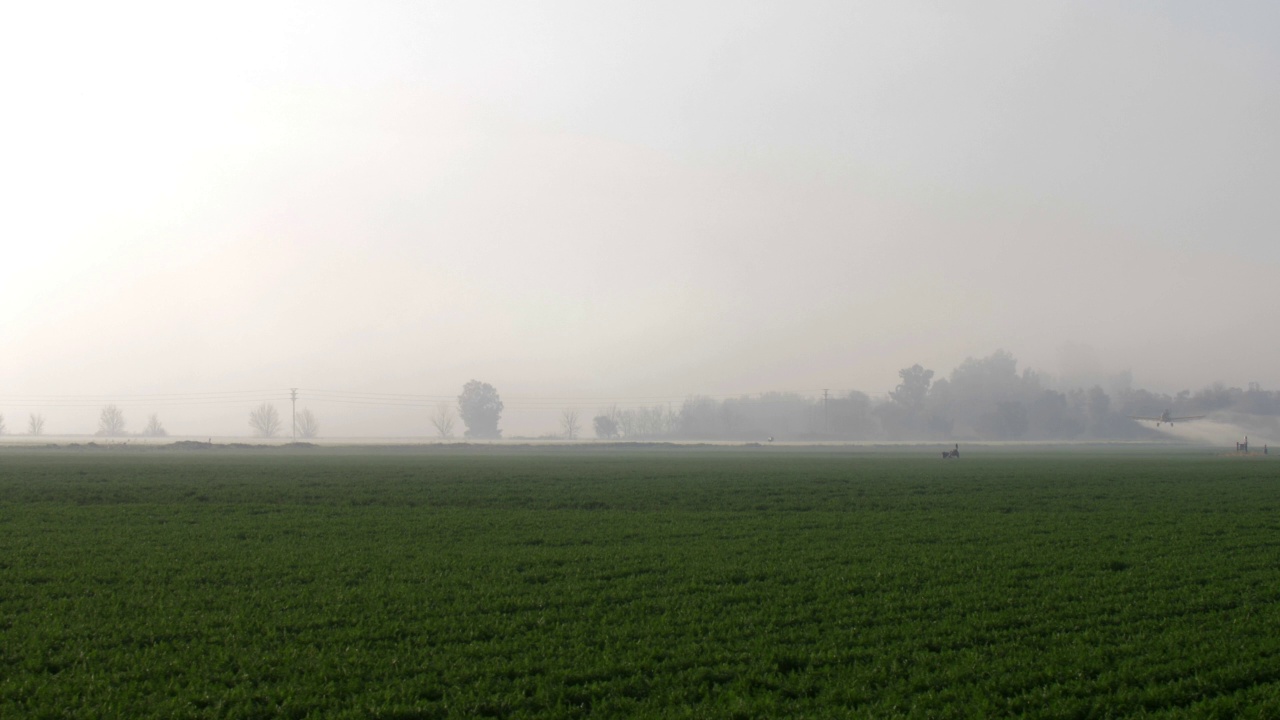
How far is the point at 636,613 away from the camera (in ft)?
56.0

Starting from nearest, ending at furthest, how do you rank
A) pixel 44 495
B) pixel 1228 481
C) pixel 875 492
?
pixel 44 495
pixel 875 492
pixel 1228 481

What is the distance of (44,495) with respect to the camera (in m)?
42.1

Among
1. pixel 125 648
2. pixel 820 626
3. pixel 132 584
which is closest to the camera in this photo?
pixel 125 648

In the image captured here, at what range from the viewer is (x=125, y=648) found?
1440cm

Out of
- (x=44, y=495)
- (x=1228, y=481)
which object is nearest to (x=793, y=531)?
(x=44, y=495)

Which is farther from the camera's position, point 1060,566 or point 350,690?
point 1060,566

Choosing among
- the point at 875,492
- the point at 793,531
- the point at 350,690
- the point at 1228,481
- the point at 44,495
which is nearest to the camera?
the point at 350,690

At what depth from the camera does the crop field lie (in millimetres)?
12094

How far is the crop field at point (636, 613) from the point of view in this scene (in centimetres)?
1209

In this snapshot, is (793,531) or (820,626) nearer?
(820,626)

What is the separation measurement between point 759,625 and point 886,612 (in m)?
2.74

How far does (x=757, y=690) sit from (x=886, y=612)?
17.9ft

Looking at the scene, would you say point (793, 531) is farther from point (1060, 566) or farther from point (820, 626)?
point (820, 626)

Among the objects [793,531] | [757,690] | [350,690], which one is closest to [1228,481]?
[793,531]
